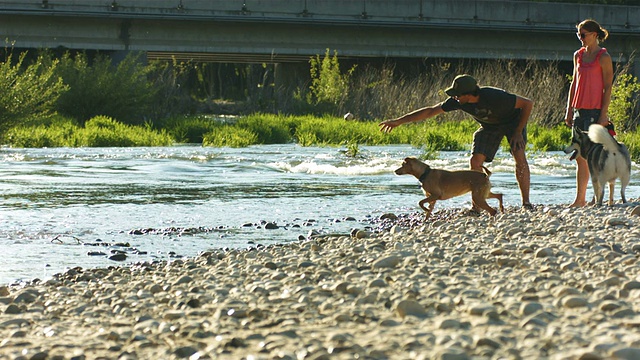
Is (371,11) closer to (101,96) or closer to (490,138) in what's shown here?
(101,96)

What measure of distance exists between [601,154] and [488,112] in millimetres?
1175

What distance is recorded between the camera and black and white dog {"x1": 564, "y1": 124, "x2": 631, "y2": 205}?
33.2ft

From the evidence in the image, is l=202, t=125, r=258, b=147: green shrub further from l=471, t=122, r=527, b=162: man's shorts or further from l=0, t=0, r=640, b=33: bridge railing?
l=0, t=0, r=640, b=33: bridge railing

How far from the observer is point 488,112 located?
10.6 m

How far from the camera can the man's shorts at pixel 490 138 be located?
10.7 metres

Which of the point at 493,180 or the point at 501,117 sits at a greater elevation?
the point at 501,117

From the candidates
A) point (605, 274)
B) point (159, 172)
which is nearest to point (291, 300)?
point (605, 274)

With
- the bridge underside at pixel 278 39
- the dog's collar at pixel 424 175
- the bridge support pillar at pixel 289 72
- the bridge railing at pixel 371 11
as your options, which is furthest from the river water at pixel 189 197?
the bridge support pillar at pixel 289 72

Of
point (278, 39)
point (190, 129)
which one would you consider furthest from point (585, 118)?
point (278, 39)

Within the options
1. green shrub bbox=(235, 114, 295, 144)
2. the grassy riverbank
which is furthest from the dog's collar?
green shrub bbox=(235, 114, 295, 144)

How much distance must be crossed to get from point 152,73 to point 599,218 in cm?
2896

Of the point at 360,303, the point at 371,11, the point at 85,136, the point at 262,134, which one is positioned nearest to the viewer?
the point at 360,303

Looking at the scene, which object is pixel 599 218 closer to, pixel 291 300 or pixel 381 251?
pixel 381 251

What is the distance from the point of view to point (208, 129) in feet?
91.6
